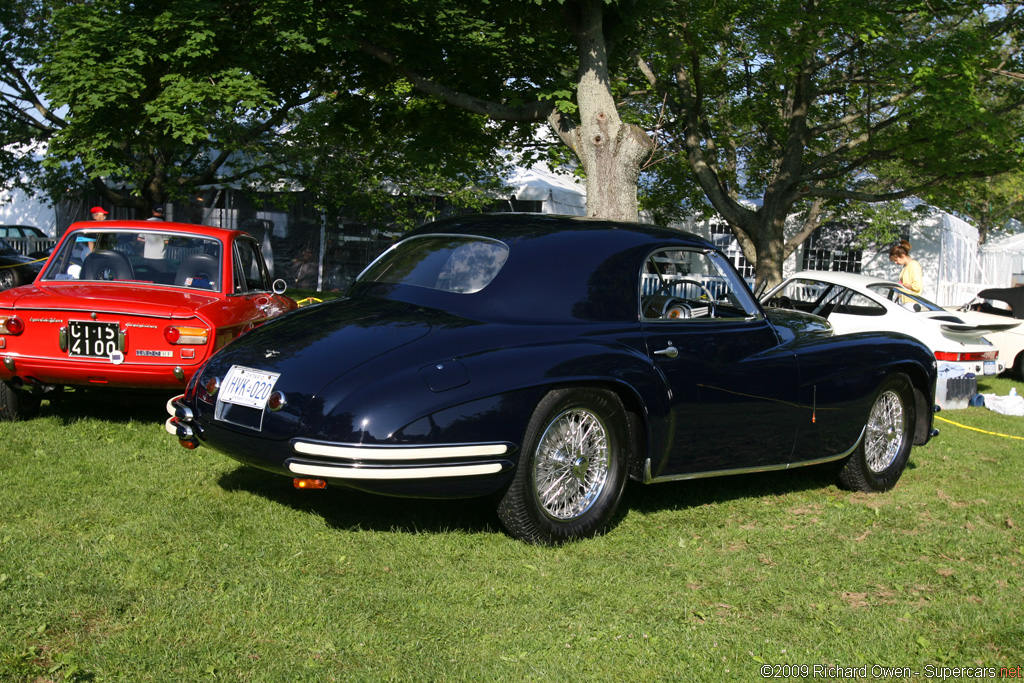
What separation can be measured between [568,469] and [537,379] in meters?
0.57

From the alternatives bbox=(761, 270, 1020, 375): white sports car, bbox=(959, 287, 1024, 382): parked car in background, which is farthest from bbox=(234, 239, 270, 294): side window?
bbox=(959, 287, 1024, 382): parked car in background

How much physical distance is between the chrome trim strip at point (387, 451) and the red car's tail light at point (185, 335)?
258cm

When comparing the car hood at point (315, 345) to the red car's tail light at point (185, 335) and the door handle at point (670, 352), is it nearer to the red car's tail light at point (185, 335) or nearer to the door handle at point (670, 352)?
the door handle at point (670, 352)

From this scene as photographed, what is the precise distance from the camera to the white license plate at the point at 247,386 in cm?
450

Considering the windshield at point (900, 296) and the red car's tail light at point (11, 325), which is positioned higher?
the windshield at point (900, 296)

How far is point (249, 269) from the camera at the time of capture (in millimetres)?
8227

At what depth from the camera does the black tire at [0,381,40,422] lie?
701 cm

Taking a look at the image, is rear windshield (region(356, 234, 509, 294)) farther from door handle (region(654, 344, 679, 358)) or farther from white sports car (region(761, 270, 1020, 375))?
white sports car (region(761, 270, 1020, 375))

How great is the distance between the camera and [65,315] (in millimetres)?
6535

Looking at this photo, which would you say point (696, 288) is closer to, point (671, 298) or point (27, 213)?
point (671, 298)

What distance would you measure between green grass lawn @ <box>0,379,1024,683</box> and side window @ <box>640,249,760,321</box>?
4.02 feet

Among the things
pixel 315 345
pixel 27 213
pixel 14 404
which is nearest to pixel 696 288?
pixel 315 345

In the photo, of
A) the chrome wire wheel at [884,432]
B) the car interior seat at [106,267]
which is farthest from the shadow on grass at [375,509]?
the chrome wire wheel at [884,432]

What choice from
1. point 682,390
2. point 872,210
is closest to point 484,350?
point 682,390
